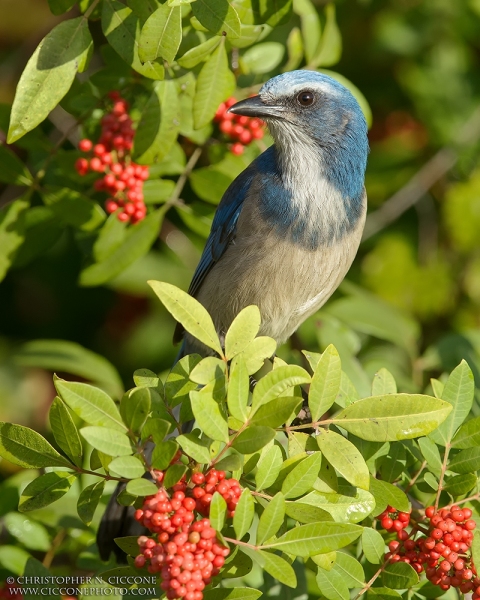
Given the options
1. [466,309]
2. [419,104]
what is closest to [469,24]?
[419,104]

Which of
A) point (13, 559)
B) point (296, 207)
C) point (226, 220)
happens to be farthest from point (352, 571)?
point (226, 220)

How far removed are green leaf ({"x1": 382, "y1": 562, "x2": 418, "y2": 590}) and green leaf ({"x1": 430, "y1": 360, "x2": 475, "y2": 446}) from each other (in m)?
0.53

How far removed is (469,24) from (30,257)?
13.1 feet

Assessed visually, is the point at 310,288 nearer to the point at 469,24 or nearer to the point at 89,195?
the point at 89,195

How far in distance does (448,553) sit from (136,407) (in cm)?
130

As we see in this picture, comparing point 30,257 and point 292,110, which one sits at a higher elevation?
point 292,110

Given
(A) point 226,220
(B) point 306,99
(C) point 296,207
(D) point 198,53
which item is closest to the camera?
(D) point 198,53

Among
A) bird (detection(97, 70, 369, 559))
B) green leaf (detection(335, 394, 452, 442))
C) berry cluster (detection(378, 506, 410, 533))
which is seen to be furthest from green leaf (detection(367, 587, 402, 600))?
bird (detection(97, 70, 369, 559))

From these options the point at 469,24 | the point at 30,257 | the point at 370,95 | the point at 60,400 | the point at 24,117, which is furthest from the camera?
the point at 370,95

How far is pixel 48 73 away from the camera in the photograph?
3.09m

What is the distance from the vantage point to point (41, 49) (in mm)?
3086

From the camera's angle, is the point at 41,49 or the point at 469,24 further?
the point at 469,24

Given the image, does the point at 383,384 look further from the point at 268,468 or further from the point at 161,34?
the point at 161,34

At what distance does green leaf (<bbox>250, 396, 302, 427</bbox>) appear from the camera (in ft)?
8.12
